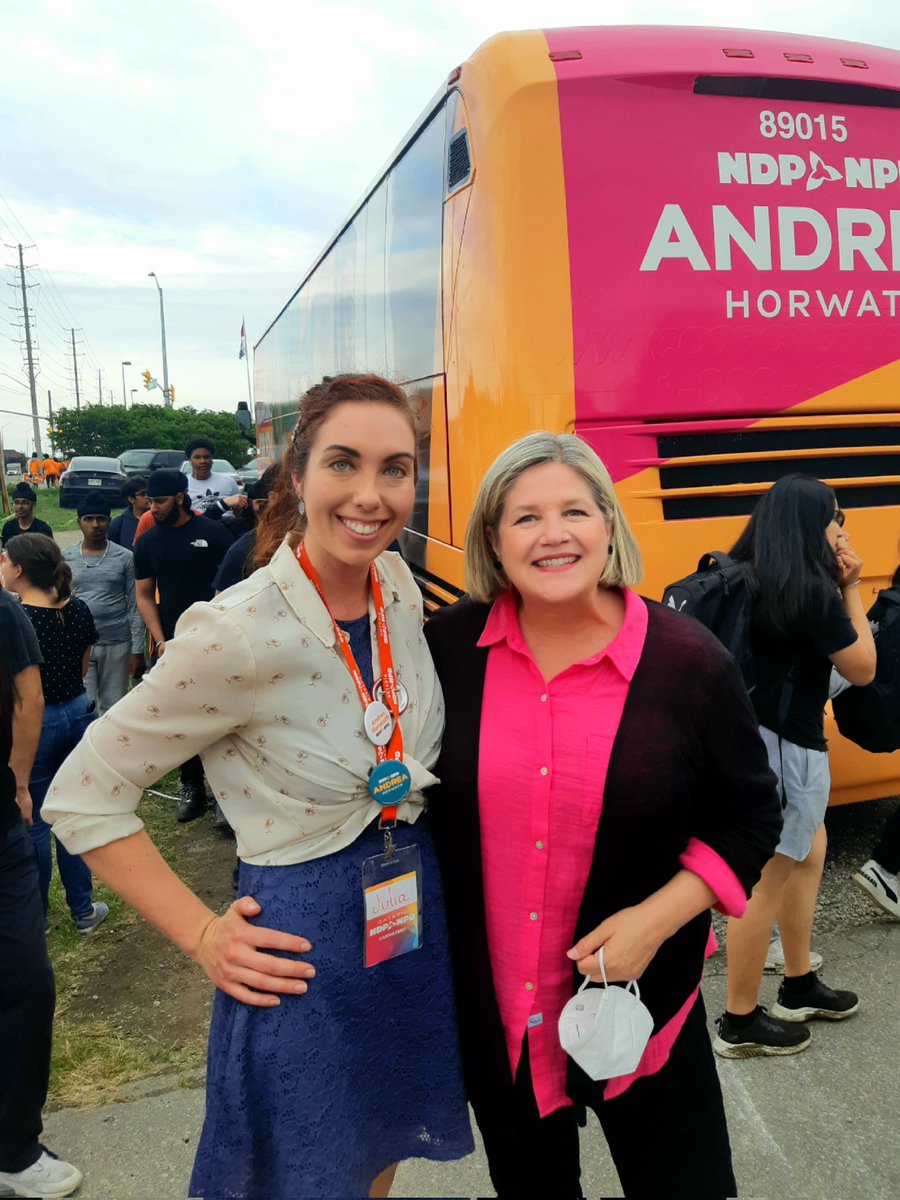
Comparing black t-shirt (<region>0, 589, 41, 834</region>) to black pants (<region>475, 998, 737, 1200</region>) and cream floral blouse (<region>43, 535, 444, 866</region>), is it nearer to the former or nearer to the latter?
cream floral blouse (<region>43, 535, 444, 866</region>)

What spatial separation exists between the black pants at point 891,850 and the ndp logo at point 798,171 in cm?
258

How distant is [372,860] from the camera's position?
150cm

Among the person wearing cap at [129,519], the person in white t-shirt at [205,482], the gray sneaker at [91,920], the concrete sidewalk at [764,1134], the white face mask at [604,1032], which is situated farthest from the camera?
the person in white t-shirt at [205,482]

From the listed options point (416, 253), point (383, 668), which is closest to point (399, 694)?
point (383, 668)

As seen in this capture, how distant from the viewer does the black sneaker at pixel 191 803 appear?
5270 mm

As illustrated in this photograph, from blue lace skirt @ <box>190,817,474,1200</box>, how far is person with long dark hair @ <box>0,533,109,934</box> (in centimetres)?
275

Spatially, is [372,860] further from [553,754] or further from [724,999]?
[724,999]

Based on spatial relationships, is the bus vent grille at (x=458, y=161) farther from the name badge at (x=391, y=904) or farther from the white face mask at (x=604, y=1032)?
the white face mask at (x=604, y=1032)

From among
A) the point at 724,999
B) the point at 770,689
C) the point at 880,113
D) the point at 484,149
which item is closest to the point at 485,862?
the point at 770,689

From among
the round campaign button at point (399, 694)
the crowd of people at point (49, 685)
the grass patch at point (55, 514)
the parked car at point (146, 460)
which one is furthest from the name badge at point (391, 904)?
the parked car at point (146, 460)

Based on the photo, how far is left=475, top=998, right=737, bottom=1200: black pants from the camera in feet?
5.42

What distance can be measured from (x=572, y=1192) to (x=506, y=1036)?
0.44m

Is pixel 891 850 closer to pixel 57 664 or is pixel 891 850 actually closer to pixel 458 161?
pixel 458 161

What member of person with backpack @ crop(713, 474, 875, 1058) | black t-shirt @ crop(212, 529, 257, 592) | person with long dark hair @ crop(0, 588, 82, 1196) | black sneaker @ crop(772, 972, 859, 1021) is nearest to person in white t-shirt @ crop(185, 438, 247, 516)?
black t-shirt @ crop(212, 529, 257, 592)
